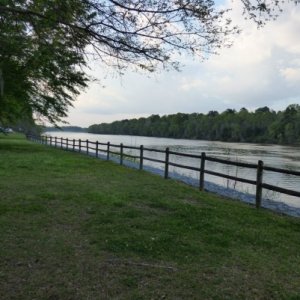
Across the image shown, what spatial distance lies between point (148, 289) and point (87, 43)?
3.35 meters

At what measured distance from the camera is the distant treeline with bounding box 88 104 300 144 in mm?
115125

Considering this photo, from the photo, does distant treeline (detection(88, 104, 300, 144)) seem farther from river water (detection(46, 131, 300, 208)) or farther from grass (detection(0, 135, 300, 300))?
grass (detection(0, 135, 300, 300))

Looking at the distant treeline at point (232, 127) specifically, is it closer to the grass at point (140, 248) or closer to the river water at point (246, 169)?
the river water at point (246, 169)

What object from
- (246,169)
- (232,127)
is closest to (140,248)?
(246,169)

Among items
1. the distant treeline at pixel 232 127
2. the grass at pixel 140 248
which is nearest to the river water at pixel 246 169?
the grass at pixel 140 248

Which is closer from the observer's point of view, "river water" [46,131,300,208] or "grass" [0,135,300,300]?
"grass" [0,135,300,300]

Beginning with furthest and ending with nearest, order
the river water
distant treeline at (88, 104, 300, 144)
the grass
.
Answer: distant treeline at (88, 104, 300, 144), the river water, the grass

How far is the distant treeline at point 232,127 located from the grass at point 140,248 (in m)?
100

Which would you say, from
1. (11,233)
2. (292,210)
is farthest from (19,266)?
(292,210)

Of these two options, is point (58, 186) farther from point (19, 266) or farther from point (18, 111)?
point (18, 111)

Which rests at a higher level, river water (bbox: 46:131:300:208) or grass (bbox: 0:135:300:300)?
grass (bbox: 0:135:300:300)

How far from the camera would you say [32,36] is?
19.4 feet

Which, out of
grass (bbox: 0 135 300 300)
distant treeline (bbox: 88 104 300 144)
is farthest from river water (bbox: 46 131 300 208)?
distant treeline (bbox: 88 104 300 144)

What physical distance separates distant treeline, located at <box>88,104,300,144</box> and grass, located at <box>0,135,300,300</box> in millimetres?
100304
